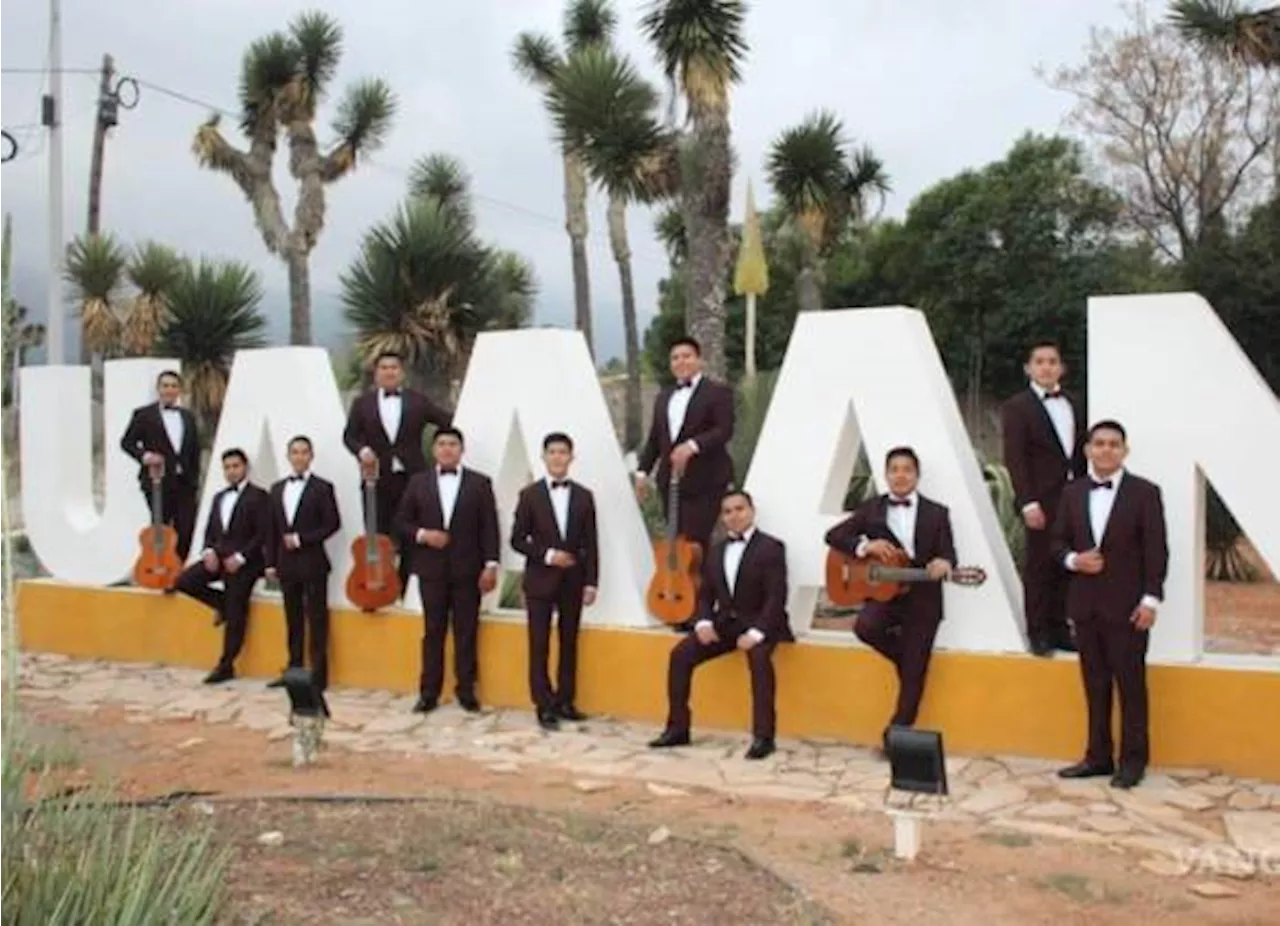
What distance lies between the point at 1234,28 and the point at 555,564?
15761mm

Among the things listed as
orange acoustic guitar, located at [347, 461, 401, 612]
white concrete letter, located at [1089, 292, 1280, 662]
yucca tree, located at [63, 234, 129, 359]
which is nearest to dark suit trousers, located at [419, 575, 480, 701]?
orange acoustic guitar, located at [347, 461, 401, 612]

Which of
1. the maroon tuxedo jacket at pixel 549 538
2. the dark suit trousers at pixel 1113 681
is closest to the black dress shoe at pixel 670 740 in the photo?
the maroon tuxedo jacket at pixel 549 538

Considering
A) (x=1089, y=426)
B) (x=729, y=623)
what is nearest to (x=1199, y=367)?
(x=1089, y=426)

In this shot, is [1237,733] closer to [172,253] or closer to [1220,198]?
[172,253]

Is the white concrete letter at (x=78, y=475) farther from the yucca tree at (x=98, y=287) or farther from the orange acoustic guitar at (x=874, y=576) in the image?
the yucca tree at (x=98, y=287)

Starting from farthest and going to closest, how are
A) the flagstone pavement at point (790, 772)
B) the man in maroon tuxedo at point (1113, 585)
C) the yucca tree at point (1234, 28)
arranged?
1. the yucca tree at point (1234, 28)
2. the man in maroon tuxedo at point (1113, 585)
3. the flagstone pavement at point (790, 772)

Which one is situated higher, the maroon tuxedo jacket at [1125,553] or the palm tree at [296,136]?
the palm tree at [296,136]

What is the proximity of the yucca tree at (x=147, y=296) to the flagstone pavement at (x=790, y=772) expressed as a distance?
1068 cm

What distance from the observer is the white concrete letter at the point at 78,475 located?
34.3 feet

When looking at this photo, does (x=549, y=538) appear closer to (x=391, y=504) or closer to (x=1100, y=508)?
(x=391, y=504)

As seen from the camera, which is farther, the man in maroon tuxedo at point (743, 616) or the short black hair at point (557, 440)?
the short black hair at point (557, 440)

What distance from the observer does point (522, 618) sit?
8.74 meters

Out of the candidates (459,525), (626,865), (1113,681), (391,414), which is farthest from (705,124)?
(626,865)

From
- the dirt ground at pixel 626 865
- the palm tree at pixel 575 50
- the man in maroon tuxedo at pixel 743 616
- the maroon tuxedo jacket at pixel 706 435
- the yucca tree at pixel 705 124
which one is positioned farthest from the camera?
the palm tree at pixel 575 50
